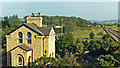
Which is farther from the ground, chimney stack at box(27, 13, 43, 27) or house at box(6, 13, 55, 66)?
chimney stack at box(27, 13, 43, 27)

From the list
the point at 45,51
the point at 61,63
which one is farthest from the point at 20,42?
the point at 61,63

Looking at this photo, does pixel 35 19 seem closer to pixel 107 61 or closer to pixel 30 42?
pixel 30 42

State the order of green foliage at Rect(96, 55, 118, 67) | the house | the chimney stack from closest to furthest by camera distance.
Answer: green foliage at Rect(96, 55, 118, 67) → the house → the chimney stack

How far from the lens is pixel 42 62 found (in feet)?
46.4

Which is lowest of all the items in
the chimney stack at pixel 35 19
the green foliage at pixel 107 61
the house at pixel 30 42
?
the green foliage at pixel 107 61

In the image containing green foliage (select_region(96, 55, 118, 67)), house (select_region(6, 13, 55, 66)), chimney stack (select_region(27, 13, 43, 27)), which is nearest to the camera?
green foliage (select_region(96, 55, 118, 67))

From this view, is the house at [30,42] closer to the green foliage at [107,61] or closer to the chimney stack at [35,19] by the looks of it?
the chimney stack at [35,19]

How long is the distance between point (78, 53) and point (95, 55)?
4980 millimetres

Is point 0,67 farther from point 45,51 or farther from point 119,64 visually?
point 119,64

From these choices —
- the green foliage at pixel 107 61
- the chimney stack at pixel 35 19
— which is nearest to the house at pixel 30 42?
the chimney stack at pixel 35 19

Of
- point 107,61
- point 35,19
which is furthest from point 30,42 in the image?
point 107,61

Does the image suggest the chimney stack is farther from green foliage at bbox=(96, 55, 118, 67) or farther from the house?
green foliage at bbox=(96, 55, 118, 67)

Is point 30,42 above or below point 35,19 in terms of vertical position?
below

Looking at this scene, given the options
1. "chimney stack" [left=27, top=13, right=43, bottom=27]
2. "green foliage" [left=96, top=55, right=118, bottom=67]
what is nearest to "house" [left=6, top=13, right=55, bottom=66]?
"chimney stack" [left=27, top=13, right=43, bottom=27]
